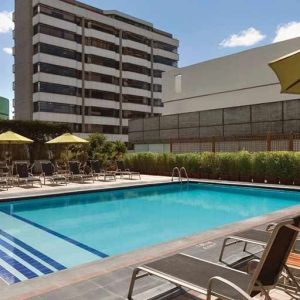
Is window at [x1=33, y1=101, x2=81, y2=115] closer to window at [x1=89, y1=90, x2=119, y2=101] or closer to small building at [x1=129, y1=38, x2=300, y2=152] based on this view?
window at [x1=89, y1=90, x2=119, y2=101]

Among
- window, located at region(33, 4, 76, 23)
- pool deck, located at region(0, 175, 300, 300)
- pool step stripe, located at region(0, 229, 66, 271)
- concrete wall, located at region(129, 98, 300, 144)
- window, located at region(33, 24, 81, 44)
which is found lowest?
pool step stripe, located at region(0, 229, 66, 271)

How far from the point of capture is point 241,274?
11.1 ft

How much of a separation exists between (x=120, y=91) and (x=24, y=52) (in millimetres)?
14849

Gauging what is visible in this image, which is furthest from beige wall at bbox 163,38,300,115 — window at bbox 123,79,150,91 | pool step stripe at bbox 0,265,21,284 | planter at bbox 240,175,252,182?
window at bbox 123,79,150,91

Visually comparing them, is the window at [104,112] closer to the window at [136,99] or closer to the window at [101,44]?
the window at [136,99]

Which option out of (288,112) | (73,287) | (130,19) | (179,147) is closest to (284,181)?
(288,112)

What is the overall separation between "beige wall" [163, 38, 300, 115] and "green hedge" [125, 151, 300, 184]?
8107 mm

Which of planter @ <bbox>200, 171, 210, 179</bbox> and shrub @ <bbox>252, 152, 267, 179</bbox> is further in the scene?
planter @ <bbox>200, 171, 210, 179</bbox>

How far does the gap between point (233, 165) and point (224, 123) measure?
6977mm

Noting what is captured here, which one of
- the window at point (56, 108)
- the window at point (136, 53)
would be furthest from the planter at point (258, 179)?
the window at point (136, 53)

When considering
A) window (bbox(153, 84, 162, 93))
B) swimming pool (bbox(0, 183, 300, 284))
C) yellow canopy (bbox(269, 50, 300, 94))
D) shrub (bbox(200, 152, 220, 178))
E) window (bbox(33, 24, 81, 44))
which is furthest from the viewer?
window (bbox(153, 84, 162, 93))

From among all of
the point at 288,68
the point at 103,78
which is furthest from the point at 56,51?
the point at 288,68

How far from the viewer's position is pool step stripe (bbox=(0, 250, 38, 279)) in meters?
5.61

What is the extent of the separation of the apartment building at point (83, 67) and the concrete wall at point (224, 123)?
69.7 feet
